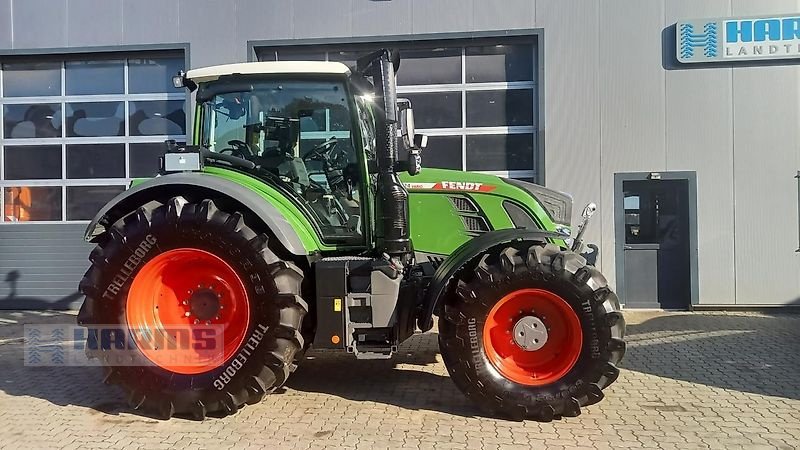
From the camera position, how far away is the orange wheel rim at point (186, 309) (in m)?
4.62

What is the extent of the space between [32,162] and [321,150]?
7.76 m

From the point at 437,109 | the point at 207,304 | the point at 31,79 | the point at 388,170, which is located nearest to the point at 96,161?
the point at 31,79

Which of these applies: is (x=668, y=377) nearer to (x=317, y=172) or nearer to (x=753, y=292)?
(x=317, y=172)

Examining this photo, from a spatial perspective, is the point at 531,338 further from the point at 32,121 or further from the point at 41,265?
the point at 32,121

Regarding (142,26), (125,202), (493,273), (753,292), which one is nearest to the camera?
(493,273)

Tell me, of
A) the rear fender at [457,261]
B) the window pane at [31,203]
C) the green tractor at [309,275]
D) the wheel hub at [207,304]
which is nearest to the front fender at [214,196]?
the green tractor at [309,275]

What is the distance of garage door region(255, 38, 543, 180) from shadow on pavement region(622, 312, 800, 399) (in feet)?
10.3

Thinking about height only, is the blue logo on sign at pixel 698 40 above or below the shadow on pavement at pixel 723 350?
above

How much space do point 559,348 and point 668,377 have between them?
1765mm

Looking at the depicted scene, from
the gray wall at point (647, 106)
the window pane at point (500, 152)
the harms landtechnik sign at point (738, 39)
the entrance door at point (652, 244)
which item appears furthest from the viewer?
the window pane at point (500, 152)

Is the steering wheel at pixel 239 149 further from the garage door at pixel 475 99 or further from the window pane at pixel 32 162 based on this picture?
the window pane at pixel 32 162

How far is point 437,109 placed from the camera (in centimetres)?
983

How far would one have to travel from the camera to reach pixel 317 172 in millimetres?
5016

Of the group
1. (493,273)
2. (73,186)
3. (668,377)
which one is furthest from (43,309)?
(668,377)
